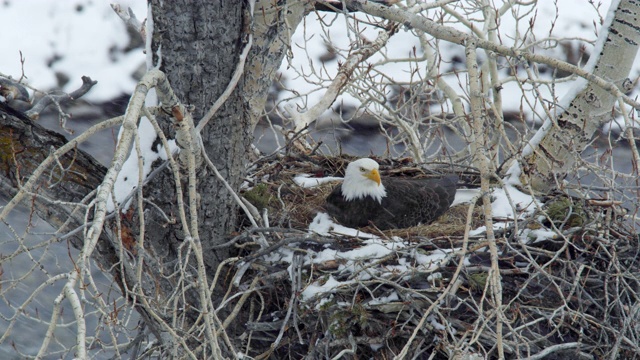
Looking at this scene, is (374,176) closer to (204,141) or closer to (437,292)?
(437,292)

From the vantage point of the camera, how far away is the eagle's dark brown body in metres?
4.84

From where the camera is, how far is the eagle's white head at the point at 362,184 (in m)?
4.84

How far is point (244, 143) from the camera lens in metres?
3.86

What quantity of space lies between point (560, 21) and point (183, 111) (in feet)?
22.2

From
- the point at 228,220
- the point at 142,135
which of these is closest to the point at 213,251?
the point at 228,220

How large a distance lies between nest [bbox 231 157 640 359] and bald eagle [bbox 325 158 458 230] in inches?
24.5

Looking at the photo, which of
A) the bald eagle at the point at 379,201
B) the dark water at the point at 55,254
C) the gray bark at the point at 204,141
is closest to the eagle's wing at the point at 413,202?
the bald eagle at the point at 379,201

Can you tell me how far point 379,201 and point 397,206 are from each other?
0.13 m

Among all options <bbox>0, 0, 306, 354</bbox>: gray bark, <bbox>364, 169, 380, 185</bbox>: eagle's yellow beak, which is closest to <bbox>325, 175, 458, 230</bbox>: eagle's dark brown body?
<bbox>364, 169, 380, 185</bbox>: eagle's yellow beak

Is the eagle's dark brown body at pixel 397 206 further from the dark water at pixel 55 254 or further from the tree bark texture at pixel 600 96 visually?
the dark water at pixel 55 254

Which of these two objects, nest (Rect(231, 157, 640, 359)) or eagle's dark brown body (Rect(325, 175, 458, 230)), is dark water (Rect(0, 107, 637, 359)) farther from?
nest (Rect(231, 157, 640, 359))

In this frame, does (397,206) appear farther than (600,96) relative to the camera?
Yes

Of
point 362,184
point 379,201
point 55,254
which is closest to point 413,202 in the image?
point 379,201

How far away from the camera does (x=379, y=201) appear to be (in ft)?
16.0
